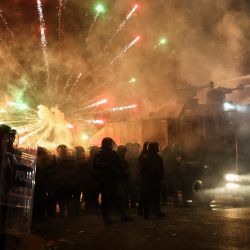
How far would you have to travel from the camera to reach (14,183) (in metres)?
4.23

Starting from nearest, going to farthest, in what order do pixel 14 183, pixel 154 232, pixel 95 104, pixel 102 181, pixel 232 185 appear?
pixel 14 183 → pixel 154 232 → pixel 102 181 → pixel 232 185 → pixel 95 104

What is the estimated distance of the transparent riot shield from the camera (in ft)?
13.5

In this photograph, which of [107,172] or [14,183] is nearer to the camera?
[14,183]

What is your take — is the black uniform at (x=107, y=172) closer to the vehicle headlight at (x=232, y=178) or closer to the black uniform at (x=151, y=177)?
the black uniform at (x=151, y=177)

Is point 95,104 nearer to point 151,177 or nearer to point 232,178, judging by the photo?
point 232,178

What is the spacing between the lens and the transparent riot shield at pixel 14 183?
4.11m

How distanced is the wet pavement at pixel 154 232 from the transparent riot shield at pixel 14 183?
155 centimetres

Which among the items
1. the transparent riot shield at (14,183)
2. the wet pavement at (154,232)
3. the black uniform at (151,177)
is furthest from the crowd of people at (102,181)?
the transparent riot shield at (14,183)

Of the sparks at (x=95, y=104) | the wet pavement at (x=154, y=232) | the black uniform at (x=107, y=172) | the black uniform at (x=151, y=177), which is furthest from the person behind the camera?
the sparks at (x=95, y=104)

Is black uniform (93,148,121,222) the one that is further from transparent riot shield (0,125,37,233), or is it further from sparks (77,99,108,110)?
sparks (77,99,108,110)

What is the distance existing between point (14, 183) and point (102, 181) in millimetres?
3958

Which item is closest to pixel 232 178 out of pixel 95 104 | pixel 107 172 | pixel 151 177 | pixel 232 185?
pixel 232 185

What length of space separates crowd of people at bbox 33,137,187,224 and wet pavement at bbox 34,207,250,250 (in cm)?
34

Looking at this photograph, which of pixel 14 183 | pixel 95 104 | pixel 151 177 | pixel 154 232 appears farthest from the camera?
pixel 95 104
